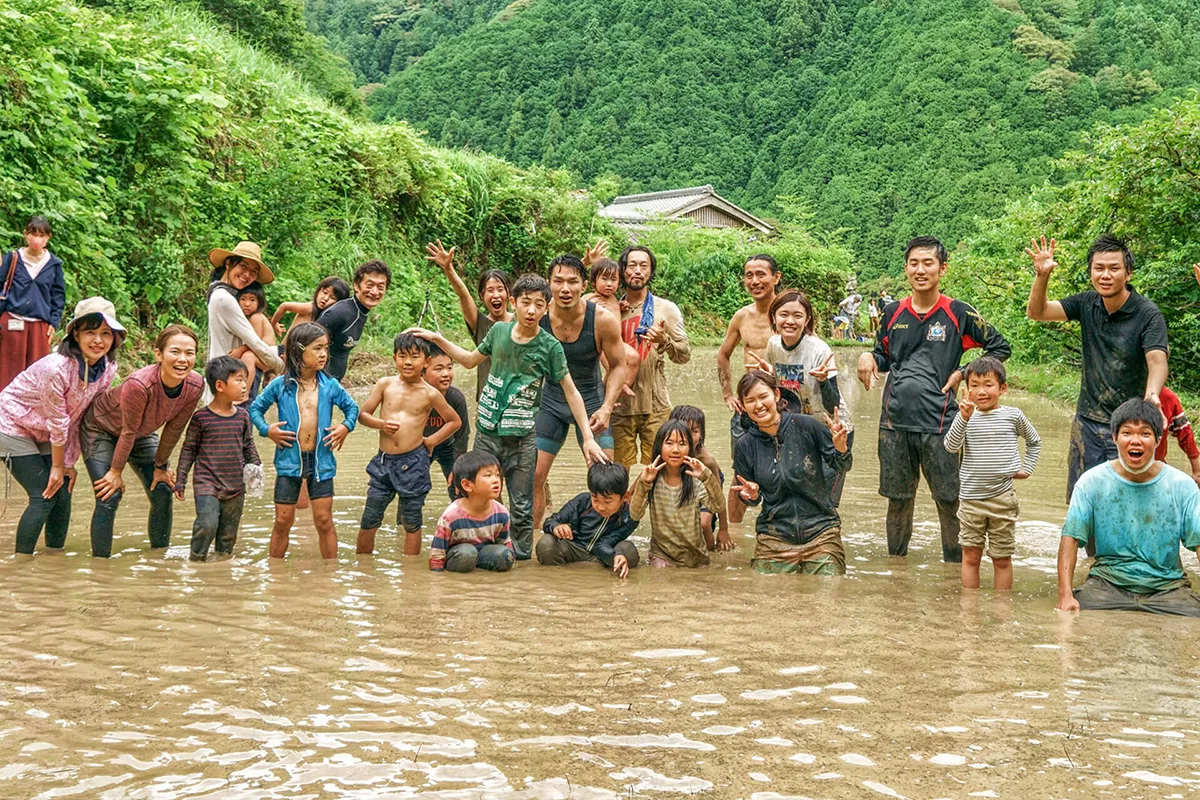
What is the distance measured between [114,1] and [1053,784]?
21131 millimetres

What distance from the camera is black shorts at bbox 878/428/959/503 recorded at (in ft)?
20.6

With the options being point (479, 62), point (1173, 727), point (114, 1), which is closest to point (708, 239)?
point (114, 1)

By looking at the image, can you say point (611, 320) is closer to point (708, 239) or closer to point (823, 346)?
point (823, 346)

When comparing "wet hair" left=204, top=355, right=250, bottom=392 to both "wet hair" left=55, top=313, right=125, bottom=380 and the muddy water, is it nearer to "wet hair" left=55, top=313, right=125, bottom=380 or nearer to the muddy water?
"wet hair" left=55, top=313, right=125, bottom=380

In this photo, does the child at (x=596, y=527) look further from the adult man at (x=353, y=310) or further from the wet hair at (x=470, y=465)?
the adult man at (x=353, y=310)

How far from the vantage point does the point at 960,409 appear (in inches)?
229

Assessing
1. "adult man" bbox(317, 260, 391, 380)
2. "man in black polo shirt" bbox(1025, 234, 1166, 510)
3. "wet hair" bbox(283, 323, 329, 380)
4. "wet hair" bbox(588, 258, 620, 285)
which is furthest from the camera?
"adult man" bbox(317, 260, 391, 380)

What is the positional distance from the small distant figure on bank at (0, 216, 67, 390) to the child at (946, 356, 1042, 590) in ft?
21.0

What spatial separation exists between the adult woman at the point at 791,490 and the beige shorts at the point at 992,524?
2.27 feet

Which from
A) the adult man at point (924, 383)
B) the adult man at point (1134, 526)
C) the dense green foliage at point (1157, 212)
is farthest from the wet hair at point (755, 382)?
the dense green foliage at point (1157, 212)

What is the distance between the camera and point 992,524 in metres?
5.65

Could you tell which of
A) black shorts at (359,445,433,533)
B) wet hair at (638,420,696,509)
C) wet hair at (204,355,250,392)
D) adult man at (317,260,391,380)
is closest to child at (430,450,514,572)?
black shorts at (359,445,433,533)

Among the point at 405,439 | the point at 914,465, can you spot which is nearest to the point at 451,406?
the point at 405,439

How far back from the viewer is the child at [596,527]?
19.8 ft
